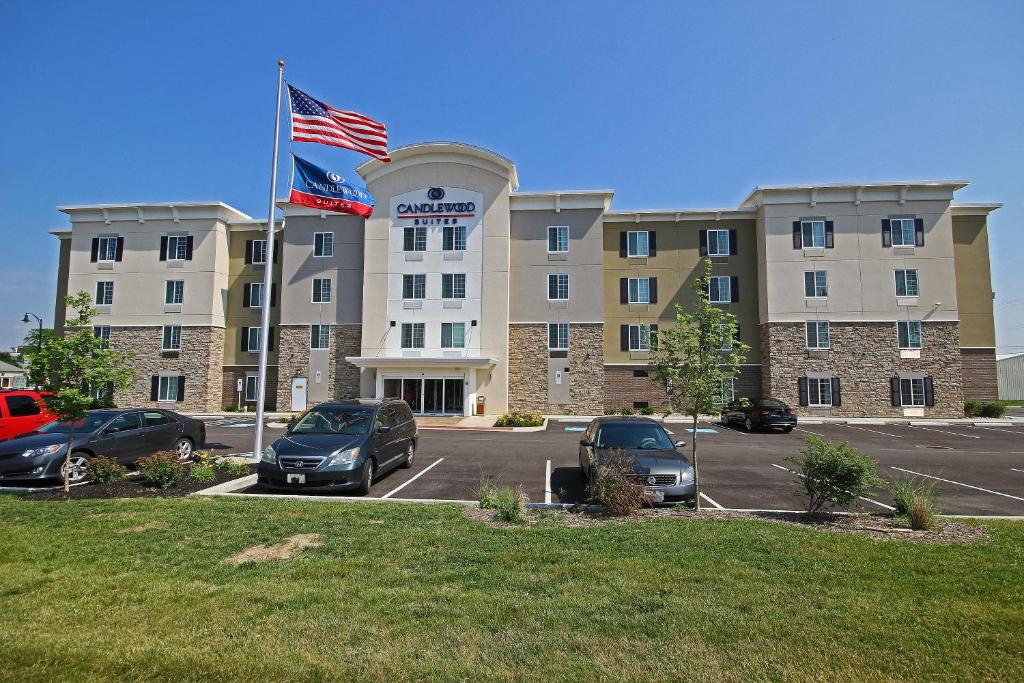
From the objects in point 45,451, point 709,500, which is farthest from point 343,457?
point 709,500

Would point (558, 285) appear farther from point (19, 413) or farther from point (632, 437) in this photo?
point (19, 413)

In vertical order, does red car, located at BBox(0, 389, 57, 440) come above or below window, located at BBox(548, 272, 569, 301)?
below

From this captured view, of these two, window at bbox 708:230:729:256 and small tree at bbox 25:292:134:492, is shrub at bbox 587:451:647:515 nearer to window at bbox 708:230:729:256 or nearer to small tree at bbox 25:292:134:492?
small tree at bbox 25:292:134:492

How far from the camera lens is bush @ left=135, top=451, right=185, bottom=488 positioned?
396 inches

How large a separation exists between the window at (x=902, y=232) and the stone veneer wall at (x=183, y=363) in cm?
4350

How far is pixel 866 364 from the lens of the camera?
31453 mm

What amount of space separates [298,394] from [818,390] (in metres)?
31.9

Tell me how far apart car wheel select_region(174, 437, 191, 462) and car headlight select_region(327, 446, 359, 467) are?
233 inches

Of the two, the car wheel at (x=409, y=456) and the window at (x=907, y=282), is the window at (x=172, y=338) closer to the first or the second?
the car wheel at (x=409, y=456)

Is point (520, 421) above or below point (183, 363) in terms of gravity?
below

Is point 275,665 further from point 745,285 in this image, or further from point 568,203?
point 745,285

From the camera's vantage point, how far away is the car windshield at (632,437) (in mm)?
10414

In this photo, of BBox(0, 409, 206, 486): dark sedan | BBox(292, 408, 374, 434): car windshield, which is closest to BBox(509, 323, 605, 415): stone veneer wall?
BBox(0, 409, 206, 486): dark sedan

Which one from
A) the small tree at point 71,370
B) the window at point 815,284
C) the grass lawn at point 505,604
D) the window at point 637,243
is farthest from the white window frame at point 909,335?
the small tree at point 71,370
